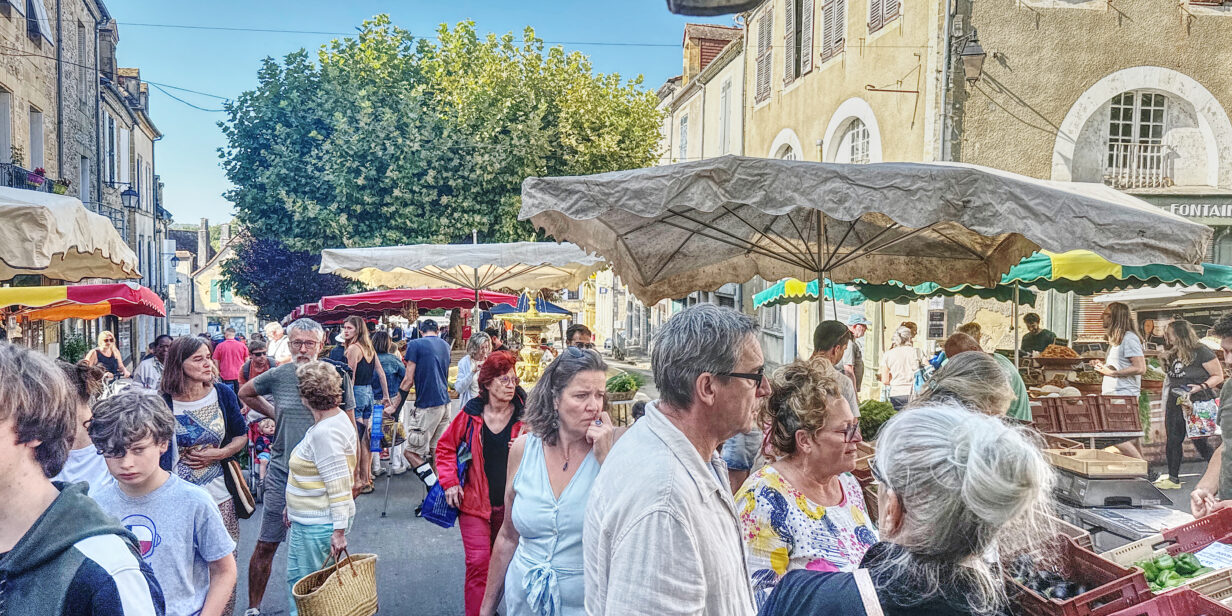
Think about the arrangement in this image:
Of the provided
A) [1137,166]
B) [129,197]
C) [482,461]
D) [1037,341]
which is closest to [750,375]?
[482,461]

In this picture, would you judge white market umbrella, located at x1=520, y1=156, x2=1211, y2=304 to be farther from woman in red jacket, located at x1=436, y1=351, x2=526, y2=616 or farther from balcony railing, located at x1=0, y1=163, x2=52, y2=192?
balcony railing, located at x1=0, y1=163, x2=52, y2=192

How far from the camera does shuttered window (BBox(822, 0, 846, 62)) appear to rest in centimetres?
1537

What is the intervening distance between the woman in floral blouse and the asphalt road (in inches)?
127

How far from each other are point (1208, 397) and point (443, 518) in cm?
778

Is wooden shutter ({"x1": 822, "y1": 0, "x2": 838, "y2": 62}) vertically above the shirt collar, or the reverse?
wooden shutter ({"x1": 822, "y1": 0, "x2": 838, "y2": 62})

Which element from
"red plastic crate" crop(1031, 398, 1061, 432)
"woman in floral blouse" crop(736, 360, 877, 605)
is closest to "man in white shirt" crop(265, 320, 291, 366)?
"red plastic crate" crop(1031, 398, 1061, 432)

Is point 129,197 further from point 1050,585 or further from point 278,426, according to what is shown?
point 1050,585

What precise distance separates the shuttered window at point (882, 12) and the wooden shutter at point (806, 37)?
104 inches

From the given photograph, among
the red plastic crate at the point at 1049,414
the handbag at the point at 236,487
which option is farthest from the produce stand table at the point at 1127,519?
the handbag at the point at 236,487

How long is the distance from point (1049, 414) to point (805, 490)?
4519 mm

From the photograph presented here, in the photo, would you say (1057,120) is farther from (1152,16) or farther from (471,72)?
(471,72)

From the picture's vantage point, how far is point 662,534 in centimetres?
174

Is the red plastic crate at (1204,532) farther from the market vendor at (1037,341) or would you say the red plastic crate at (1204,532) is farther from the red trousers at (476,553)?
the market vendor at (1037,341)

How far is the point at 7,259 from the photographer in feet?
11.9
